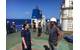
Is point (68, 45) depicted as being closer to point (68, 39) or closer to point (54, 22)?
point (68, 39)

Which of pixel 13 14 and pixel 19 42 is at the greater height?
pixel 13 14

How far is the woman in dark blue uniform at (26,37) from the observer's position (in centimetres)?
501

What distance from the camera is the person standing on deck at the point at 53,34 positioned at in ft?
16.2

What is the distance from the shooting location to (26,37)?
5016 mm

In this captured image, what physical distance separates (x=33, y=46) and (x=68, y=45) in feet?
2.72

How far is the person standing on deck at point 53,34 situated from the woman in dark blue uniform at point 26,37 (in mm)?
501

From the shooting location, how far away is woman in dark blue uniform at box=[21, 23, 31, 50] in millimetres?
5008

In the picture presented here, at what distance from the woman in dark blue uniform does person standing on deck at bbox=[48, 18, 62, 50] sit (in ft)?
1.65

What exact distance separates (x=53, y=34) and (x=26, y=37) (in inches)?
25.4

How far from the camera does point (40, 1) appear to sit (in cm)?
498

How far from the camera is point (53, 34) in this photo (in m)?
4.95

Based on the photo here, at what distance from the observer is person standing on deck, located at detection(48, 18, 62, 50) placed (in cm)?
494

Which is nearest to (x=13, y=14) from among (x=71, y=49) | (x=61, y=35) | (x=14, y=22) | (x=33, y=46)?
(x=14, y=22)

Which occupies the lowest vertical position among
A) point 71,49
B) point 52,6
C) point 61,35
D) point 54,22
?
point 71,49
